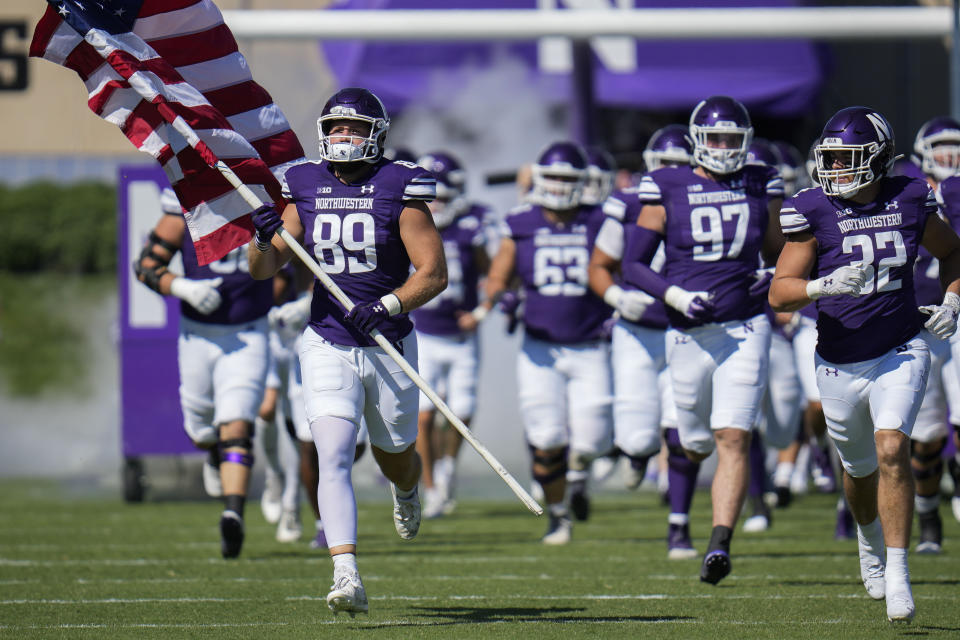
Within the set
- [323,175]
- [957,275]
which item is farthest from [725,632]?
[323,175]

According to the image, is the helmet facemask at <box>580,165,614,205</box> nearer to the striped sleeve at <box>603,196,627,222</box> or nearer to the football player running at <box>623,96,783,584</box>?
the striped sleeve at <box>603,196,627,222</box>

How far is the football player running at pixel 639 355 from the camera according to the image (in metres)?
8.23

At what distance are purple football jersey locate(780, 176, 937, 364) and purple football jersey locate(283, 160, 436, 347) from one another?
143 cm

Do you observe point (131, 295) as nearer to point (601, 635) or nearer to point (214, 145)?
point (214, 145)

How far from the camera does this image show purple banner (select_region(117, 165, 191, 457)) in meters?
11.1

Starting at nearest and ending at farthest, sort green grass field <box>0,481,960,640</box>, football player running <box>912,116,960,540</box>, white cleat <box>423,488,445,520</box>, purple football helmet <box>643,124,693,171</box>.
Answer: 1. green grass field <box>0,481,960,640</box>
2. football player running <box>912,116,960,540</box>
3. purple football helmet <box>643,124,693,171</box>
4. white cleat <box>423,488,445,520</box>

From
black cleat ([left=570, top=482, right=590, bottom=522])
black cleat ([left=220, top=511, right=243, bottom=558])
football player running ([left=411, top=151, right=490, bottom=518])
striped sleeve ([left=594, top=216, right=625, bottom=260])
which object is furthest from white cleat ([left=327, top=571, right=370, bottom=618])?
football player running ([left=411, top=151, right=490, bottom=518])

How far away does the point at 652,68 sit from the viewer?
50.4 feet

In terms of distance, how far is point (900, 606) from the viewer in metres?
5.68

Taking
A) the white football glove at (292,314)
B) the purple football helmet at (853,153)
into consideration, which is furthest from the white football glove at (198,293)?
the purple football helmet at (853,153)

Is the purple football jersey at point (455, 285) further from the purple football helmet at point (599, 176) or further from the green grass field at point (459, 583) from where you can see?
the green grass field at point (459, 583)

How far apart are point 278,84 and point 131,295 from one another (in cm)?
352

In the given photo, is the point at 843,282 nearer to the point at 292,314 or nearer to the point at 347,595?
the point at 347,595

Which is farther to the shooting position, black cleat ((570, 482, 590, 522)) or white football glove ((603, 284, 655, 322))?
black cleat ((570, 482, 590, 522))
